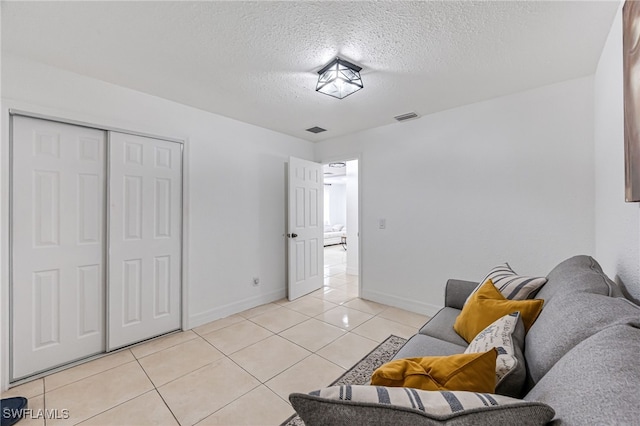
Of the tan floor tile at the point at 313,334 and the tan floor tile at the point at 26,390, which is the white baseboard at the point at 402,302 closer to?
the tan floor tile at the point at 313,334

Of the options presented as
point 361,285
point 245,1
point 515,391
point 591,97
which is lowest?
point 361,285

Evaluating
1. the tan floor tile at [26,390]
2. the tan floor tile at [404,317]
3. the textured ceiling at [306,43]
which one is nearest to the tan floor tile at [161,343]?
the tan floor tile at [26,390]

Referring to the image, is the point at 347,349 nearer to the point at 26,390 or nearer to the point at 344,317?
the point at 344,317

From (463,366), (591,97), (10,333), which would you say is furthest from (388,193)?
(10,333)

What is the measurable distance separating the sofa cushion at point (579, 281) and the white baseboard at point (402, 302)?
1.73 metres

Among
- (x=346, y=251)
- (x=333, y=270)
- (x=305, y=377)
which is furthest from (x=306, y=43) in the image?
(x=346, y=251)

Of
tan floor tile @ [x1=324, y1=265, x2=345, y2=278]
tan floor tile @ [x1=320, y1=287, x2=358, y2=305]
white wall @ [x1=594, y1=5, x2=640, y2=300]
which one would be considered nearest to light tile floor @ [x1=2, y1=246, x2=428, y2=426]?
tan floor tile @ [x1=320, y1=287, x2=358, y2=305]

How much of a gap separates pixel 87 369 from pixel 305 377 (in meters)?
1.77

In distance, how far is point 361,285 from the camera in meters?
3.72

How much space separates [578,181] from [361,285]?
2572 mm

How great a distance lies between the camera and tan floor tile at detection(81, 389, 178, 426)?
156cm

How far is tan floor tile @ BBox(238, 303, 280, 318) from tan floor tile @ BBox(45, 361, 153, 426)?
48.2 inches


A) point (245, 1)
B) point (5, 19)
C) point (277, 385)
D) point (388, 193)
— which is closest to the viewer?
point (245, 1)

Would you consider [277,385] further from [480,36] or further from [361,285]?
[480,36]
